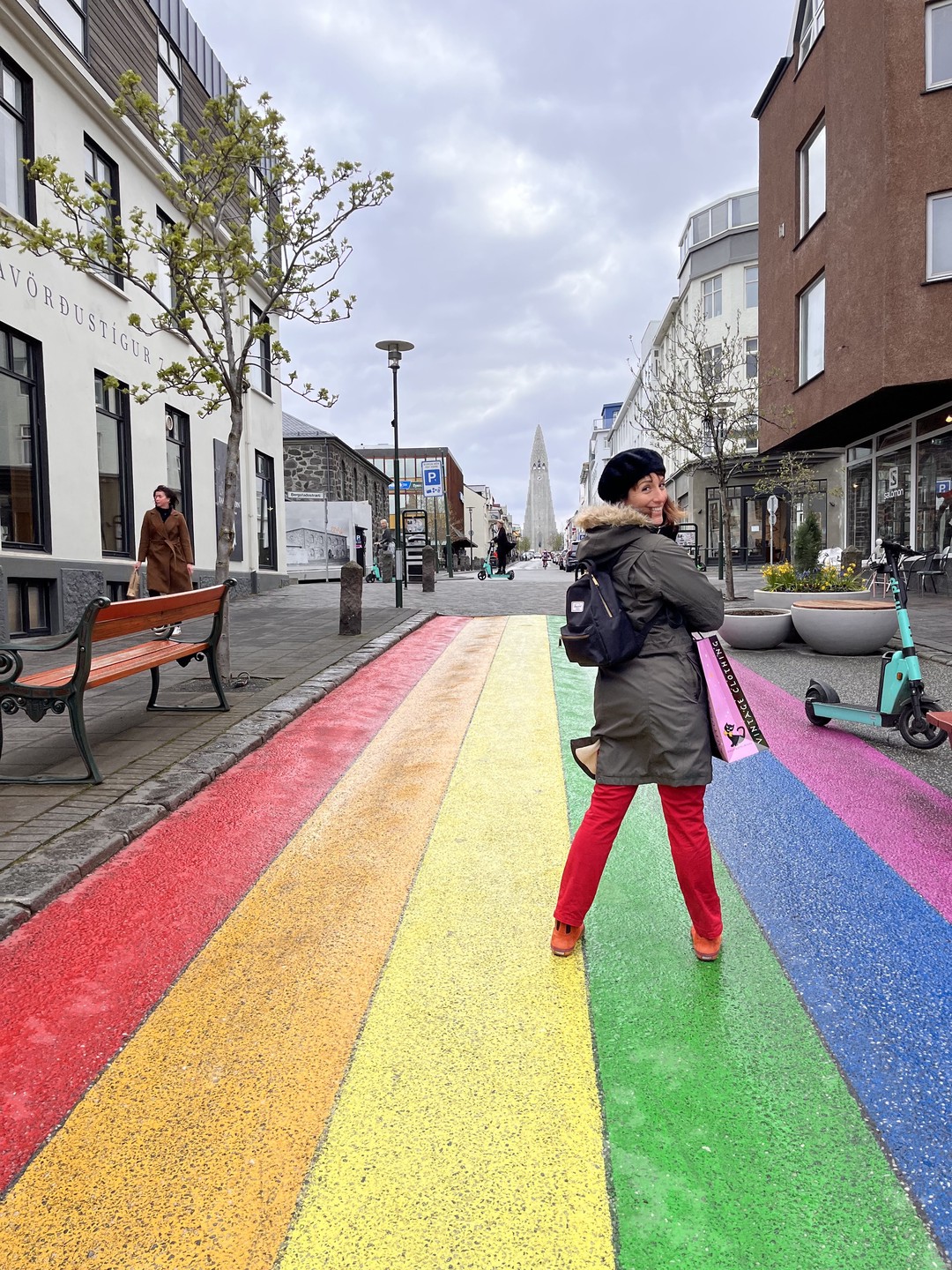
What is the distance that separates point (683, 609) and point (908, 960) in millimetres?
1435

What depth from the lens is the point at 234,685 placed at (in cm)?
782

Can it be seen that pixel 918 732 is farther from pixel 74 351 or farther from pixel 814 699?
pixel 74 351

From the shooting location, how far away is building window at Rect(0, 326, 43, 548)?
430 inches

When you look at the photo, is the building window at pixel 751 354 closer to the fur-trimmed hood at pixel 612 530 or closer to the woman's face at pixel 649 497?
the woman's face at pixel 649 497

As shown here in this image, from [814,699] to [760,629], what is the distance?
3.43m

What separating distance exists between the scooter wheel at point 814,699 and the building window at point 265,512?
17821mm

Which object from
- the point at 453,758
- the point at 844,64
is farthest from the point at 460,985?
the point at 844,64

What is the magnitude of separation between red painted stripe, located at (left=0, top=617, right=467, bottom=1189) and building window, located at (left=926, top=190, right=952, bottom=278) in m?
13.3

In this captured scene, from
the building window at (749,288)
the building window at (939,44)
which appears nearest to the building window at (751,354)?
the building window at (749,288)

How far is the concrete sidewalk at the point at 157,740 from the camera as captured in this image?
379 cm

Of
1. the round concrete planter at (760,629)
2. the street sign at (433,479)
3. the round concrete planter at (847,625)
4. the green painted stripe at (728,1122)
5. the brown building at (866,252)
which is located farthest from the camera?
the street sign at (433,479)

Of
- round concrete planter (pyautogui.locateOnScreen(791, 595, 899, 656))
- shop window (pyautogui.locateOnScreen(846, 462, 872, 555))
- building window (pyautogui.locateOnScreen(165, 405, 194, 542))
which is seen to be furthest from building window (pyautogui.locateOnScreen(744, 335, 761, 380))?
round concrete planter (pyautogui.locateOnScreen(791, 595, 899, 656))

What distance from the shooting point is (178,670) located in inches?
354

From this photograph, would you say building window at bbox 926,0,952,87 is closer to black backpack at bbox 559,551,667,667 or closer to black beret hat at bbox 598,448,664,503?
black beret hat at bbox 598,448,664,503
